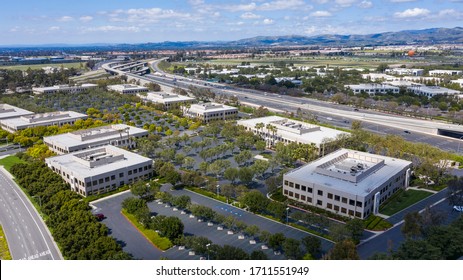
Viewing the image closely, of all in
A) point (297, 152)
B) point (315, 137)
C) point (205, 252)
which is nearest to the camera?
point (205, 252)

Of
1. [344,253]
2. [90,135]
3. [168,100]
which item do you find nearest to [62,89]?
[168,100]

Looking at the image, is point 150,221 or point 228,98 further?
point 228,98

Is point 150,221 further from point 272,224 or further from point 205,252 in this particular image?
point 272,224

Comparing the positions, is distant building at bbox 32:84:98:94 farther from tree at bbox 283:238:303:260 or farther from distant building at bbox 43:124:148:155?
tree at bbox 283:238:303:260

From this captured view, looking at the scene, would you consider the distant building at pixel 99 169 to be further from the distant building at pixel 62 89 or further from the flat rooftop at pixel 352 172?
the distant building at pixel 62 89

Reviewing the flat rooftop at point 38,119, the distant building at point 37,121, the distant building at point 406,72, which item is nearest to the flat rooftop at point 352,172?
the distant building at point 37,121

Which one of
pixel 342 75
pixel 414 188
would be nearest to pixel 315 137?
pixel 414 188

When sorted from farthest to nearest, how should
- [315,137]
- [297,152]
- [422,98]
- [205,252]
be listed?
1. [422,98]
2. [315,137]
3. [297,152]
4. [205,252]
